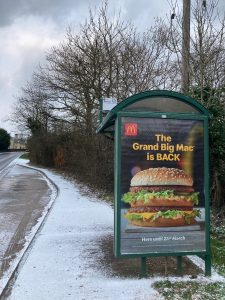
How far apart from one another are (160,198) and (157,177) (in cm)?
26

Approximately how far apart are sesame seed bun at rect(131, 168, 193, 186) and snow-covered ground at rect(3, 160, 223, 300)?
122cm

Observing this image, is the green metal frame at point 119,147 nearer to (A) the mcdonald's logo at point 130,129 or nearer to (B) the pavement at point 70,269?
(A) the mcdonald's logo at point 130,129

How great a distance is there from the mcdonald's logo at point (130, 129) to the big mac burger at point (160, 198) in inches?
19.5

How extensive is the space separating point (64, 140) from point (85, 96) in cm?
496

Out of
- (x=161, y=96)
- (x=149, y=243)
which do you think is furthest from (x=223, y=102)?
(x=149, y=243)

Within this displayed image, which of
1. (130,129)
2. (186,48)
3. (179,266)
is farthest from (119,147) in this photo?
(186,48)

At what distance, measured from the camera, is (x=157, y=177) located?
553cm

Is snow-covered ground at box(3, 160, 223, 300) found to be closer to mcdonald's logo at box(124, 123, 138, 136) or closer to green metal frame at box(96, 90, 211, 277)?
green metal frame at box(96, 90, 211, 277)

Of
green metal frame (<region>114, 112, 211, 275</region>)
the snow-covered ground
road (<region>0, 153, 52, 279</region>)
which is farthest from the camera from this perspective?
road (<region>0, 153, 52, 279</region>)

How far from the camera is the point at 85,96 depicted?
2514cm

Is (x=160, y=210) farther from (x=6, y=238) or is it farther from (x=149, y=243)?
(x=6, y=238)

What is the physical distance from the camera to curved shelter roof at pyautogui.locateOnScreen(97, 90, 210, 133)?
5.61 metres

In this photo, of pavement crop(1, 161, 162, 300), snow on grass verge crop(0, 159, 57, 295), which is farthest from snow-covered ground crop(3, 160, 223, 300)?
snow on grass verge crop(0, 159, 57, 295)

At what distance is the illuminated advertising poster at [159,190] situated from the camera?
217 inches
